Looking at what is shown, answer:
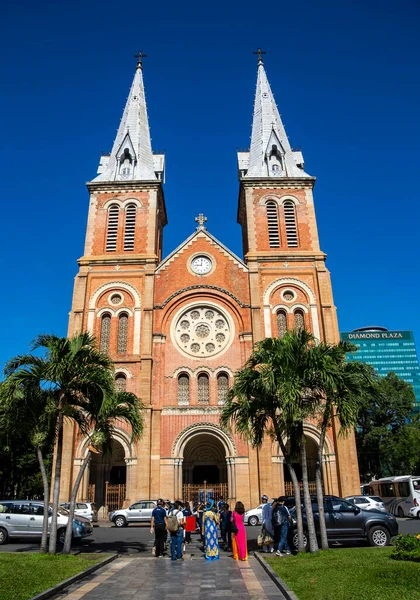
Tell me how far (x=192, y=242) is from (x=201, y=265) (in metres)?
2.05

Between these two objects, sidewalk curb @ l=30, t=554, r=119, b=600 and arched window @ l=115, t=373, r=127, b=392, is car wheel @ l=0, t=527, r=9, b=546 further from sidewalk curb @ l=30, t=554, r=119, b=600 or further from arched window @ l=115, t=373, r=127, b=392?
arched window @ l=115, t=373, r=127, b=392

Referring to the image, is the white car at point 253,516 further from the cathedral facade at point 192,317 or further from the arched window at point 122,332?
the arched window at point 122,332

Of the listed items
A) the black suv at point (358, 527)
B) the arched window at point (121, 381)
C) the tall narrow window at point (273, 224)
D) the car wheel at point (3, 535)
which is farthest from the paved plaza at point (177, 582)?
the tall narrow window at point (273, 224)

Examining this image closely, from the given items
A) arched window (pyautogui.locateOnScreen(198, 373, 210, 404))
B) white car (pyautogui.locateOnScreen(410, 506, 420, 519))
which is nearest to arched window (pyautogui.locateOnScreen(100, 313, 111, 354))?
arched window (pyautogui.locateOnScreen(198, 373, 210, 404))

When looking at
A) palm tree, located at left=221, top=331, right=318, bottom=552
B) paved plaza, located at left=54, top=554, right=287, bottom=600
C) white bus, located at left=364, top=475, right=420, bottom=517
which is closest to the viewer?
paved plaza, located at left=54, top=554, right=287, bottom=600

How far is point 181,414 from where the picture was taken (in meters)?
30.3

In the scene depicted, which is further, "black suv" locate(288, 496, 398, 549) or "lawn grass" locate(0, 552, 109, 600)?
"black suv" locate(288, 496, 398, 549)

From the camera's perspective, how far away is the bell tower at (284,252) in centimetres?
3234

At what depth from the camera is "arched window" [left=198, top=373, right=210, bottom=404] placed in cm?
3119

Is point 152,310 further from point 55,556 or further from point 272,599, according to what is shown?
point 272,599

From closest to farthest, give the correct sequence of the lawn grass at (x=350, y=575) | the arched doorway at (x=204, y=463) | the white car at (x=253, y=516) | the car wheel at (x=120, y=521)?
the lawn grass at (x=350, y=575)
the white car at (x=253, y=516)
the car wheel at (x=120, y=521)
the arched doorway at (x=204, y=463)

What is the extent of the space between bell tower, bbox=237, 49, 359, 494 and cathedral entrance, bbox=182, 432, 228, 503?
23.3 feet

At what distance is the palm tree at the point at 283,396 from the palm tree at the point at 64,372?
4.59 metres

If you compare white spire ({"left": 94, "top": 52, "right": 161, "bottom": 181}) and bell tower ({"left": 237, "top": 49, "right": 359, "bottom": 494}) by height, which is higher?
white spire ({"left": 94, "top": 52, "right": 161, "bottom": 181})
